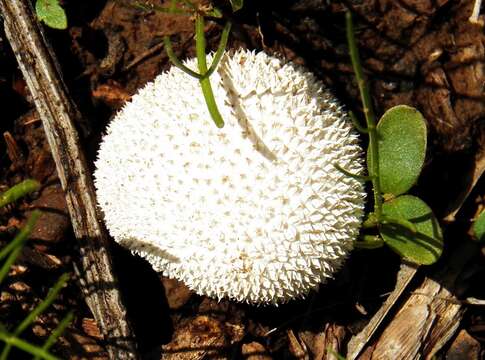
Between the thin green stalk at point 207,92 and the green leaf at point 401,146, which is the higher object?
the thin green stalk at point 207,92

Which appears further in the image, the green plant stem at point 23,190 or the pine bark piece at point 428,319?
the pine bark piece at point 428,319

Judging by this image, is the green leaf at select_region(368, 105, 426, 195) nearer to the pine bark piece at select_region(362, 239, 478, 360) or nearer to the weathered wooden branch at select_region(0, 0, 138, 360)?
the pine bark piece at select_region(362, 239, 478, 360)

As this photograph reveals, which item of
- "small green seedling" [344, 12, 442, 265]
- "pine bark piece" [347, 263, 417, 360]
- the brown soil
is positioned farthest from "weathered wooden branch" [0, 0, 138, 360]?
"small green seedling" [344, 12, 442, 265]

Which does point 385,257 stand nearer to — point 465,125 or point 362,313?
point 362,313

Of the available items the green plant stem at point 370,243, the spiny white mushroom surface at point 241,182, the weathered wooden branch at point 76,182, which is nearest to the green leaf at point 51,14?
the weathered wooden branch at point 76,182

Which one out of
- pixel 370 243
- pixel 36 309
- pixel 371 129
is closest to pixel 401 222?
pixel 370 243

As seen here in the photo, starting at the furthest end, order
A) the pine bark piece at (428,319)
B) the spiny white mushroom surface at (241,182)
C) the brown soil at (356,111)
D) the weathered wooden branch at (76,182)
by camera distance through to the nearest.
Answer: the brown soil at (356,111), the pine bark piece at (428,319), the weathered wooden branch at (76,182), the spiny white mushroom surface at (241,182)

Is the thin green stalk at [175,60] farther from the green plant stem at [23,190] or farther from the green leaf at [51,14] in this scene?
the green leaf at [51,14]

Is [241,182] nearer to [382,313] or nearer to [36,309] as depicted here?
[36,309]
